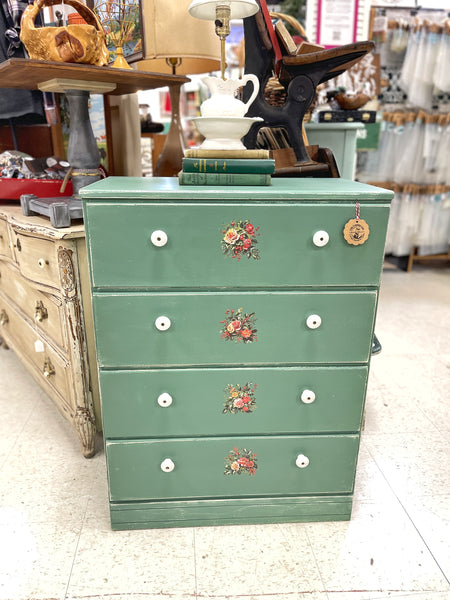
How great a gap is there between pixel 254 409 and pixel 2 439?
3.82 ft

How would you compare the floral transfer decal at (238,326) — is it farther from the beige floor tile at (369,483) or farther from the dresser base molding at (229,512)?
the beige floor tile at (369,483)

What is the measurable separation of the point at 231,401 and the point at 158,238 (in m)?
0.51

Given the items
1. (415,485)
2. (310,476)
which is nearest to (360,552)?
(310,476)

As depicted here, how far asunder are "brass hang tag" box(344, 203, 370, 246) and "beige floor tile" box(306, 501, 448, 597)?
3.00 feet

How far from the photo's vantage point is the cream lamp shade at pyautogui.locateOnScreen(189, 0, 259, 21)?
1.32 metres

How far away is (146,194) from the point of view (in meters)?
1.10

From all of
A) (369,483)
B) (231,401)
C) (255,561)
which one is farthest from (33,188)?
(369,483)

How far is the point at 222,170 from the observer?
1210mm

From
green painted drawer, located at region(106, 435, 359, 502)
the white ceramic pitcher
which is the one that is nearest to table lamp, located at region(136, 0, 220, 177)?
the white ceramic pitcher

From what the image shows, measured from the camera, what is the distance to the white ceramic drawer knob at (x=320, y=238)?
1.17 meters

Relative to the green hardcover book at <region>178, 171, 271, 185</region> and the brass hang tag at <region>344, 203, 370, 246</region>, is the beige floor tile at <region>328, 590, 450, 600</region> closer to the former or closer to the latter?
the brass hang tag at <region>344, 203, 370, 246</region>

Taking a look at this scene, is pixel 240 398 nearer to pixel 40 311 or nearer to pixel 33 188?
pixel 40 311

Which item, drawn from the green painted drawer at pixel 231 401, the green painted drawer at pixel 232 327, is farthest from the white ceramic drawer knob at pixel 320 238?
the green painted drawer at pixel 231 401

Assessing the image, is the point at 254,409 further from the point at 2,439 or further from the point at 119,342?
the point at 2,439
